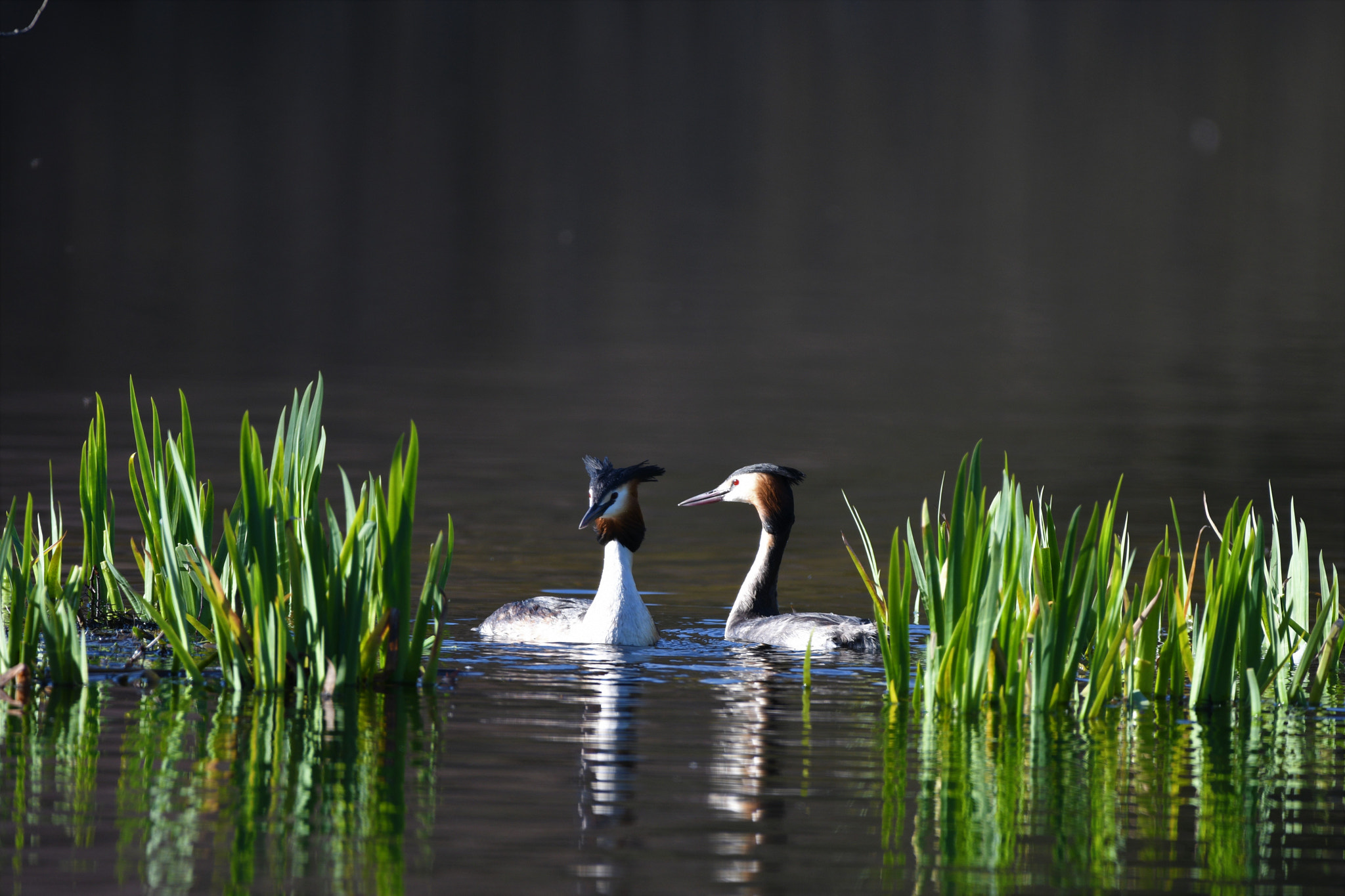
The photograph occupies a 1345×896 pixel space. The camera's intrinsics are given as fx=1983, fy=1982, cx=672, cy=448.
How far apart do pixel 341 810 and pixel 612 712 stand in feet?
5.80

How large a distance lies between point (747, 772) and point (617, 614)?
Answer: 2667 mm

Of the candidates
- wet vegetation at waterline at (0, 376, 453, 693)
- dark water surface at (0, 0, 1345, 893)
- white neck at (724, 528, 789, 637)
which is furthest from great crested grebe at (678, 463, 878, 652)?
wet vegetation at waterline at (0, 376, 453, 693)

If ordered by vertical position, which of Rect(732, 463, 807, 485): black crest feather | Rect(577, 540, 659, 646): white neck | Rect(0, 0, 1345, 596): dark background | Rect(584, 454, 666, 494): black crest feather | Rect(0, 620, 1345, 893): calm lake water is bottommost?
Rect(0, 620, 1345, 893): calm lake water

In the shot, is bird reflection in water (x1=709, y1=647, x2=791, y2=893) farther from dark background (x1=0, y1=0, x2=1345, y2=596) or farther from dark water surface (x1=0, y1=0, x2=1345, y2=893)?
dark background (x1=0, y1=0, x2=1345, y2=596)

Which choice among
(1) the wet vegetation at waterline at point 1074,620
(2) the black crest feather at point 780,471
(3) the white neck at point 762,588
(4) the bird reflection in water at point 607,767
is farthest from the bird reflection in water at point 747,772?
(2) the black crest feather at point 780,471

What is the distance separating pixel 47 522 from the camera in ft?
41.3

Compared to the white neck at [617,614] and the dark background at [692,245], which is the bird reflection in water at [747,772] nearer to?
the white neck at [617,614]

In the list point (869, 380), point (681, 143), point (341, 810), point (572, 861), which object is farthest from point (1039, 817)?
point (681, 143)

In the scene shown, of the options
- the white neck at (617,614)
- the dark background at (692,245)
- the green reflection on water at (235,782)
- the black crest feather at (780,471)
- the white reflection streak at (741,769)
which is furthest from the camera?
the dark background at (692,245)

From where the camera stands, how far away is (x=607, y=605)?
940 centimetres

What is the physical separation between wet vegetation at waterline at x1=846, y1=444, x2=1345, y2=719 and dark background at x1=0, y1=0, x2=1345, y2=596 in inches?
195

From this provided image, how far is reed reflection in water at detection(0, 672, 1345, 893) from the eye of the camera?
5.66 m

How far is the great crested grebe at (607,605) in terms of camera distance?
9359mm

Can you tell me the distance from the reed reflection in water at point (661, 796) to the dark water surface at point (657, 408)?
2cm
